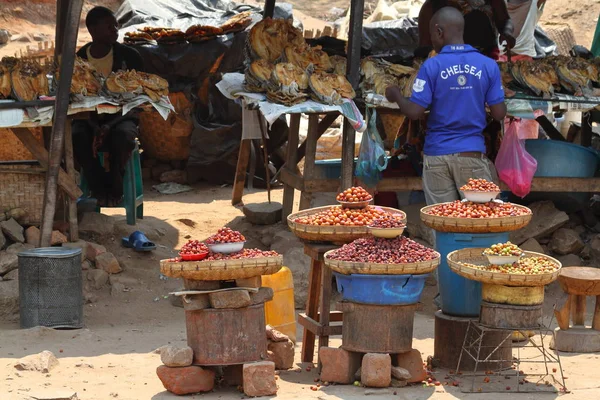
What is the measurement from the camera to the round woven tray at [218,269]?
18.3 feet

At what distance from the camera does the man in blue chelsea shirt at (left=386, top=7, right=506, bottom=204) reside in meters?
7.04

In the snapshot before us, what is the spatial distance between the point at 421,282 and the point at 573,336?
5.30 ft

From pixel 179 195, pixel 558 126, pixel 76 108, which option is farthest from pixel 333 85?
pixel 558 126

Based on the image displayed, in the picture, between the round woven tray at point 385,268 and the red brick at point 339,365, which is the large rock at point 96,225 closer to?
the red brick at point 339,365

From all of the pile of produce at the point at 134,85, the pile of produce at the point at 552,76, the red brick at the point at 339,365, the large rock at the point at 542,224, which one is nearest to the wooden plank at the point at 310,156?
the pile of produce at the point at 134,85

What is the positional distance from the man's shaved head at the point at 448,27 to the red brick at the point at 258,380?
285 centimetres

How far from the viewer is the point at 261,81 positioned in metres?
8.16

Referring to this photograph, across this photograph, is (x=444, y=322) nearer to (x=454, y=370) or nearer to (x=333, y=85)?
(x=454, y=370)

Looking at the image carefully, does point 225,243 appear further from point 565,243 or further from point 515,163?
point 565,243

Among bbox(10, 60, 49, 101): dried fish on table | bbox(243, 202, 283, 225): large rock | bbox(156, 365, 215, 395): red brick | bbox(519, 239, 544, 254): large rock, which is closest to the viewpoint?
bbox(156, 365, 215, 395): red brick

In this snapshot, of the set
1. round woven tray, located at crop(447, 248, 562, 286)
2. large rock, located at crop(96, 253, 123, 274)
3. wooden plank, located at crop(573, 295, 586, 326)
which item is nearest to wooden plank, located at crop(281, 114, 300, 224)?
large rock, located at crop(96, 253, 123, 274)

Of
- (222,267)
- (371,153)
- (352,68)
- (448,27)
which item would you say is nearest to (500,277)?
(222,267)

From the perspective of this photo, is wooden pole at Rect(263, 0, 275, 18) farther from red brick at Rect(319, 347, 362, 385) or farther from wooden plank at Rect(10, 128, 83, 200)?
red brick at Rect(319, 347, 362, 385)

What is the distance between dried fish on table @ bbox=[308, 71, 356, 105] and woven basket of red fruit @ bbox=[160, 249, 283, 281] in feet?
8.23
